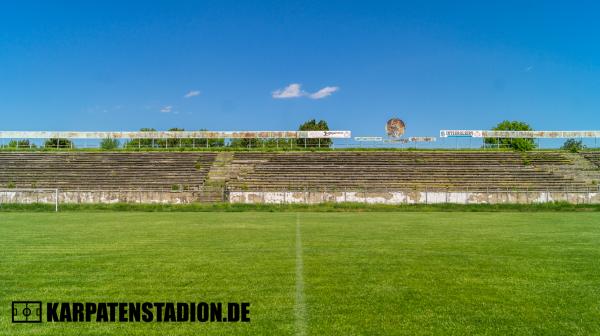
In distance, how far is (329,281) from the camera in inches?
282

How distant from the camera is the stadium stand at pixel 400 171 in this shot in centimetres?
3653

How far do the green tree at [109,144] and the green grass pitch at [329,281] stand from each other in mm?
43718

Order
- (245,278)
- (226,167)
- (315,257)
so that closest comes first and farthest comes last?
1. (245,278)
2. (315,257)
3. (226,167)

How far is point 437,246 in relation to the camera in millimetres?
11141

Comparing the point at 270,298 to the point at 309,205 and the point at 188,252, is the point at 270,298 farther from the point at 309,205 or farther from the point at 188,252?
the point at 309,205

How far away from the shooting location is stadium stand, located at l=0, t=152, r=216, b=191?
36.9 m

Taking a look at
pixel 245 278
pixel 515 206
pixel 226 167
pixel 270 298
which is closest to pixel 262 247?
pixel 245 278

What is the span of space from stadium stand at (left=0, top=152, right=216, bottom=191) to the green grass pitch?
2554 centimetres

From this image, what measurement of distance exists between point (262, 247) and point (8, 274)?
5148mm

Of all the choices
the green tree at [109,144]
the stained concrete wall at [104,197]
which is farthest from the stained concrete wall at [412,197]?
the green tree at [109,144]

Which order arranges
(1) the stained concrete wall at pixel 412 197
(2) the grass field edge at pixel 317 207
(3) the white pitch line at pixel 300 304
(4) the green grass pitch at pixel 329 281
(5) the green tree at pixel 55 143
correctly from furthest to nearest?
(5) the green tree at pixel 55 143 → (1) the stained concrete wall at pixel 412 197 → (2) the grass field edge at pixel 317 207 → (4) the green grass pitch at pixel 329 281 → (3) the white pitch line at pixel 300 304

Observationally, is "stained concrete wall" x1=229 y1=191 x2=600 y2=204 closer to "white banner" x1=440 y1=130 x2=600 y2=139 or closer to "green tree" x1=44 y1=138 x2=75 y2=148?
"white banner" x1=440 y1=130 x2=600 y2=139

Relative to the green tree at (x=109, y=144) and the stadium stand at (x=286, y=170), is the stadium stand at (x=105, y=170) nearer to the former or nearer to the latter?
the stadium stand at (x=286, y=170)

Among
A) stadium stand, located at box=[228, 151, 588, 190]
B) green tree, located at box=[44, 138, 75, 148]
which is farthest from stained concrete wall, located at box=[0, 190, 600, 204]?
green tree, located at box=[44, 138, 75, 148]
